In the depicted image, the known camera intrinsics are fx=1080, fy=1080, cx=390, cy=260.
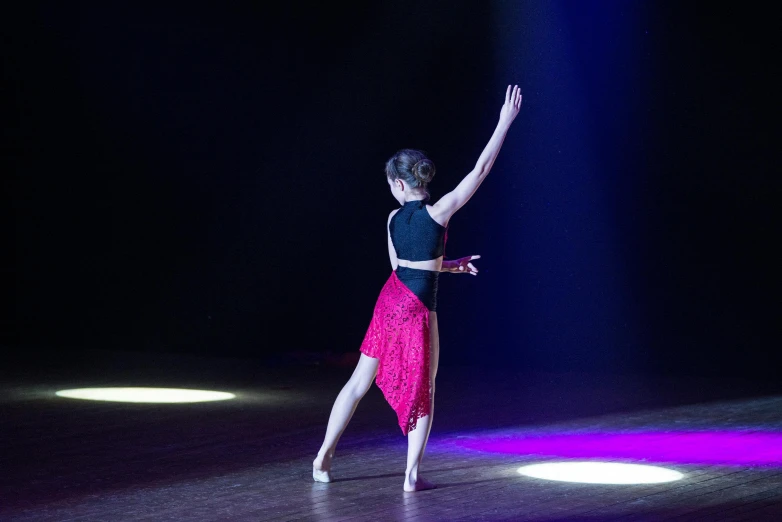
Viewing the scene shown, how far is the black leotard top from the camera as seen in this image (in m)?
4.10

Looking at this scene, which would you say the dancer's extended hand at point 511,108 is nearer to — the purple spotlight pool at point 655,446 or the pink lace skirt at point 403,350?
the pink lace skirt at point 403,350

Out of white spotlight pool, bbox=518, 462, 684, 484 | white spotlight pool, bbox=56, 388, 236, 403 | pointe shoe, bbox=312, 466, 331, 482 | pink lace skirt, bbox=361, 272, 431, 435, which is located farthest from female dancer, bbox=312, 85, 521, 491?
white spotlight pool, bbox=56, 388, 236, 403

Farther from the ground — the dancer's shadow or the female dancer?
the female dancer

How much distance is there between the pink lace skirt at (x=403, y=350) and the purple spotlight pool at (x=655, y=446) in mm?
1155

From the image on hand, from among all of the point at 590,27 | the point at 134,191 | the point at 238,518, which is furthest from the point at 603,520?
the point at 134,191

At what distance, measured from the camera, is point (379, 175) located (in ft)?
30.6

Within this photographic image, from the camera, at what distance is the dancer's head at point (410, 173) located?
4.15 metres

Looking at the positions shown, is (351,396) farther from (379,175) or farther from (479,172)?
(379,175)

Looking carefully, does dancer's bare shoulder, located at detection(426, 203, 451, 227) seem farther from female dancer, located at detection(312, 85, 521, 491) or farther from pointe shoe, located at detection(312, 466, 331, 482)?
pointe shoe, located at detection(312, 466, 331, 482)

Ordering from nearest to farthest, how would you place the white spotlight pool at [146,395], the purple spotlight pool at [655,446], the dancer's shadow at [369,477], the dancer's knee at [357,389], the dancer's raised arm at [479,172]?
the dancer's raised arm at [479,172] → the dancer's knee at [357,389] → the dancer's shadow at [369,477] → the purple spotlight pool at [655,446] → the white spotlight pool at [146,395]

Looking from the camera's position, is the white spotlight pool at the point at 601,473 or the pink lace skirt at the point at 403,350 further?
the white spotlight pool at the point at 601,473

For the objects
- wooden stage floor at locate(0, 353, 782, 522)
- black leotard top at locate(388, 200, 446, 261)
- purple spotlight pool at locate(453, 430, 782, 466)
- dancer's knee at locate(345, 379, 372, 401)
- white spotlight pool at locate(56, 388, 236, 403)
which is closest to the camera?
wooden stage floor at locate(0, 353, 782, 522)

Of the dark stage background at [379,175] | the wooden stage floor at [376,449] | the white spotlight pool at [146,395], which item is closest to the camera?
the wooden stage floor at [376,449]

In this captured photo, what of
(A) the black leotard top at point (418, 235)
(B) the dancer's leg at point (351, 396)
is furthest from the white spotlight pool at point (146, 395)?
(A) the black leotard top at point (418, 235)
